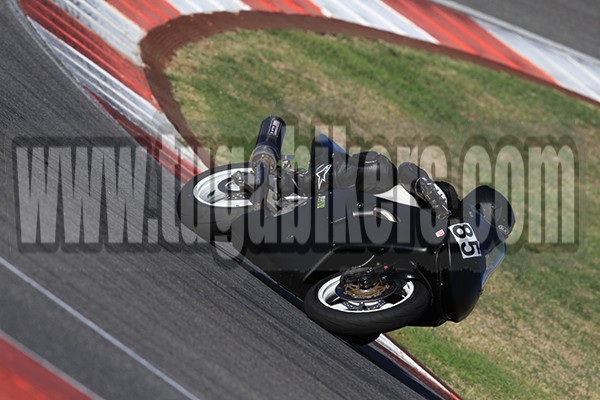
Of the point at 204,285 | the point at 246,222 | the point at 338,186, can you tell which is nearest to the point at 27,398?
the point at 204,285

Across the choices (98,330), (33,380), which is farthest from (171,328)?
(33,380)

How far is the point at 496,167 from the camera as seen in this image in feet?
47.0

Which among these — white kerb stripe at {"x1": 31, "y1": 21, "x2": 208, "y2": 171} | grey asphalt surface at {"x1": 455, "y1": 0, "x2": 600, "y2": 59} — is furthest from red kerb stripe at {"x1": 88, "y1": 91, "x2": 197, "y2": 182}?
grey asphalt surface at {"x1": 455, "y1": 0, "x2": 600, "y2": 59}

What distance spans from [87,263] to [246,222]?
63.9 inches

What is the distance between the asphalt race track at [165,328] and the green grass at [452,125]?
2108 mm

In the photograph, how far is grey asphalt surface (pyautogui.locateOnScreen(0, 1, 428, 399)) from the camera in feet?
19.4

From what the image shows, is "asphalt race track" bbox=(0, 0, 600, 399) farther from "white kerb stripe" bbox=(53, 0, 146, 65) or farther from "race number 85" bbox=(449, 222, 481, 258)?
"white kerb stripe" bbox=(53, 0, 146, 65)

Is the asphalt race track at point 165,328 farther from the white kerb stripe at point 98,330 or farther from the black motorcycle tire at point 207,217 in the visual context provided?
the black motorcycle tire at point 207,217

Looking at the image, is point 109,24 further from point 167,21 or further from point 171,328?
point 171,328

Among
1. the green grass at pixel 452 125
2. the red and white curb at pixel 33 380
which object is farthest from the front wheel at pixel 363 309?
the red and white curb at pixel 33 380

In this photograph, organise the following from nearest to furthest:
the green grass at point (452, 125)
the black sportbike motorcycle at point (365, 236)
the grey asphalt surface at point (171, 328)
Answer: the grey asphalt surface at point (171, 328) < the black sportbike motorcycle at point (365, 236) < the green grass at point (452, 125)

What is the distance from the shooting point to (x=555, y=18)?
18.5 metres

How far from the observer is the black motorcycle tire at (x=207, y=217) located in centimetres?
846

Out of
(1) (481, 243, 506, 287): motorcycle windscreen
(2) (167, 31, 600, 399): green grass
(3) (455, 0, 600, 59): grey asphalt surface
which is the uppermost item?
(3) (455, 0, 600, 59): grey asphalt surface
